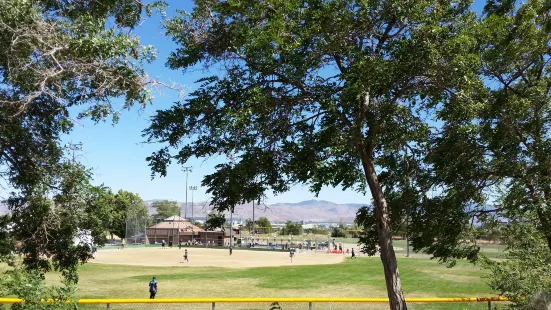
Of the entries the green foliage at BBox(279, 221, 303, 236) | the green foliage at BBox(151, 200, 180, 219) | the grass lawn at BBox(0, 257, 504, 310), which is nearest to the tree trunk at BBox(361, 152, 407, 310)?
the grass lawn at BBox(0, 257, 504, 310)

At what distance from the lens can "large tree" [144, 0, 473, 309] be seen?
352 inches

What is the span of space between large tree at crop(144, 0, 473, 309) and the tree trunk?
0.02 metres

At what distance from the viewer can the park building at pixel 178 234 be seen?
11131 centimetres

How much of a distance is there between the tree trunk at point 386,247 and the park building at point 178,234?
3962 inches

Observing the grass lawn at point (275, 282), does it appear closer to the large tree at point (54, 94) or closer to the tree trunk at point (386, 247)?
the tree trunk at point (386, 247)

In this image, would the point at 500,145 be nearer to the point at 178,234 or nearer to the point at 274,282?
the point at 274,282

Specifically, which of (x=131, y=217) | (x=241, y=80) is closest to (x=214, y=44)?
(x=241, y=80)

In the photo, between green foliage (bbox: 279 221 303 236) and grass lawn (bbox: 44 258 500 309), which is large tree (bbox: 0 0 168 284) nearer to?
grass lawn (bbox: 44 258 500 309)

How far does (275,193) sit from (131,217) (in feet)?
281

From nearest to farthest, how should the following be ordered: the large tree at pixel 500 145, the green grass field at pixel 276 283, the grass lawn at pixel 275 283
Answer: the large tree at pixel 500 145, the grass lawn at pixel 275 283, the green grass field at pixel 276 283

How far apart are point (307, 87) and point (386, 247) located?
374 centimetres

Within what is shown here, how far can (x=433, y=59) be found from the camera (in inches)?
356

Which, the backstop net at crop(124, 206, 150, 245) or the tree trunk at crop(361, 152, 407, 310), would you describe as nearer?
the tree trunk at crop(361, 152, 407, 310)

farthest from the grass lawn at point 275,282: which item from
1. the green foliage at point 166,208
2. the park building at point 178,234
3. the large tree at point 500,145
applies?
the green foliage at point 166,208
